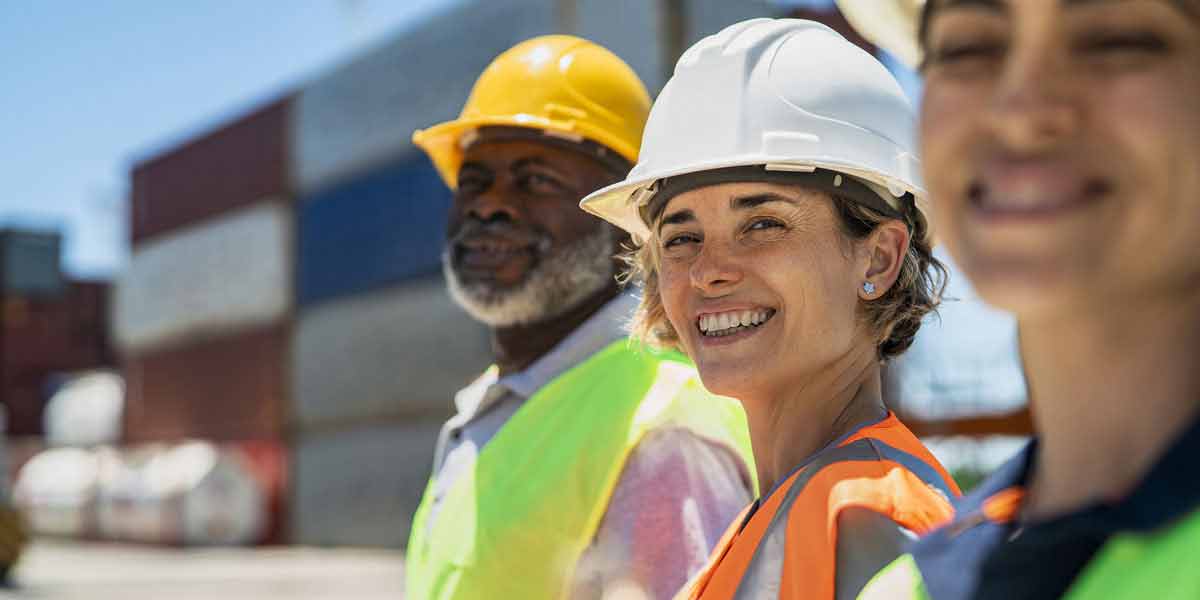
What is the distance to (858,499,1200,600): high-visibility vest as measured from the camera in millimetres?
712

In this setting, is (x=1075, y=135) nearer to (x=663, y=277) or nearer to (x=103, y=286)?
(x=663, y=277)

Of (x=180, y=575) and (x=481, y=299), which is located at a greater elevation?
(x=481, y=299)

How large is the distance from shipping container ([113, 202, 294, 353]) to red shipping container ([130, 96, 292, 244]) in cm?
32

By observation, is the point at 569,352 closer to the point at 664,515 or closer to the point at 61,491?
the point at 664,515

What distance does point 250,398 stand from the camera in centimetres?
2294

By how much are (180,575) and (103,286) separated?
21.2m

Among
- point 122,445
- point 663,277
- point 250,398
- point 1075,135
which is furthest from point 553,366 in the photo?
point 122,445

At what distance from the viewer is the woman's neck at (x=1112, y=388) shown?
811mm

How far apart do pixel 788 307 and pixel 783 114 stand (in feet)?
0.96

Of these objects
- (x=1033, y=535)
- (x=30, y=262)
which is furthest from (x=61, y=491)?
(x=1033, y=535)

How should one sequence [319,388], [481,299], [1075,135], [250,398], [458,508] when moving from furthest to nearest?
[250,398]
[319,388]
[481,299]
[458,508]
[1075,135]

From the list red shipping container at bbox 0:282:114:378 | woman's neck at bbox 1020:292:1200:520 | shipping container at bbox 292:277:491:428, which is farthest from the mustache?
red shipping container at bbox 0:282:114:378

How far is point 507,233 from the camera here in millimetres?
2852

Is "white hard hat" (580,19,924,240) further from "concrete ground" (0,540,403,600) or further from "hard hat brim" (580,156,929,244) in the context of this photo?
"concrete ground" (0,540,403,600)
